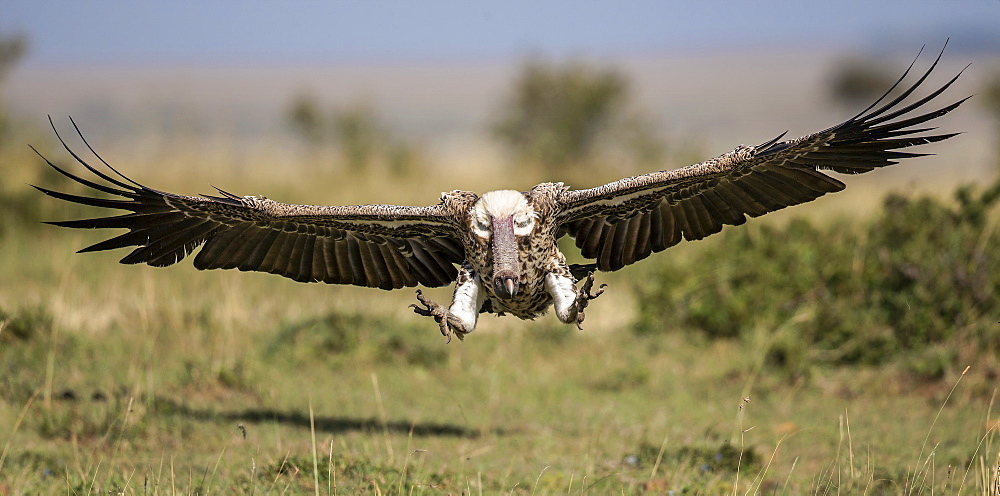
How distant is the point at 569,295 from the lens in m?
6.67

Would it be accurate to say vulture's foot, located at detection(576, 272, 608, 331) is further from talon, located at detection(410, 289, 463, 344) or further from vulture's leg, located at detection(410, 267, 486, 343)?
talon, located at detection(410, 289, 463, 344)

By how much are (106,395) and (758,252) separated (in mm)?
7444

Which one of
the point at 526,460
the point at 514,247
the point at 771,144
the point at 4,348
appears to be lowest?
the point at 526,460

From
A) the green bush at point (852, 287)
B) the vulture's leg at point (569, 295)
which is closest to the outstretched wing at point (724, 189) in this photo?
the vulture's leg at point (569, 295)

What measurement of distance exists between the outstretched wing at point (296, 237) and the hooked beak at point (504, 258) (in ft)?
1.85

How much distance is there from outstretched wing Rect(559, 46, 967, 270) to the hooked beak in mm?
583

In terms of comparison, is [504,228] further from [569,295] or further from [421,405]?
[421,405]

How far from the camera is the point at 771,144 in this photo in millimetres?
6711

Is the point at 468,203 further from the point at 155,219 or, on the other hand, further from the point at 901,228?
the point at 901,228

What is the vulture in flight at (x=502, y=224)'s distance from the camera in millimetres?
6551

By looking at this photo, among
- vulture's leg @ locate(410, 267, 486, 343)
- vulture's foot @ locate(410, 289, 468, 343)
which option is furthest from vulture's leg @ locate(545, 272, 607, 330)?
vulture's foot @ locate(410, 289, 468, 343)

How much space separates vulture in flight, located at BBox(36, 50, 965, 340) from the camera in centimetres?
655

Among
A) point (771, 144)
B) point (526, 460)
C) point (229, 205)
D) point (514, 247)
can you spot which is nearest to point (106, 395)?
point (229, 205)

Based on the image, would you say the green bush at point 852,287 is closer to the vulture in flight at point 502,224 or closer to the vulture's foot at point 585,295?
the vulture in flight at point 502,224
